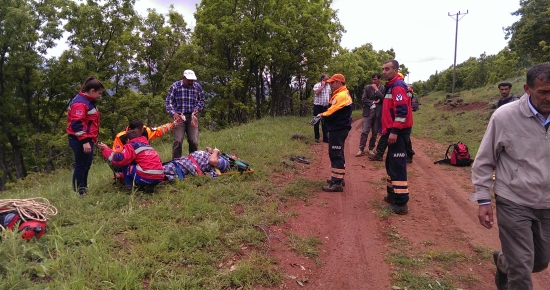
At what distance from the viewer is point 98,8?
61.6 ft

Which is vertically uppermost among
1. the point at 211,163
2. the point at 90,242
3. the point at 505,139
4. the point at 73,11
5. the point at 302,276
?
the point at 73,11

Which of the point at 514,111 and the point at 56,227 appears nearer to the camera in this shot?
the point at 514,111

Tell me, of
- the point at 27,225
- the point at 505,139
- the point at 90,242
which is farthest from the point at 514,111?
the point at 27,225

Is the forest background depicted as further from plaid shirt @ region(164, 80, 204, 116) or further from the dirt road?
the dirt road

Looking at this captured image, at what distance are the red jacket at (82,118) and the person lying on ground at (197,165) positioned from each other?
1.26 metres

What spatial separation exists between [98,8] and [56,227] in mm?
19056

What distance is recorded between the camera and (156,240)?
353 centimetres

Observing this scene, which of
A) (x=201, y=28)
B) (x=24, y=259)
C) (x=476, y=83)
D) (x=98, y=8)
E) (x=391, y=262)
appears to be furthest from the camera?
(x=476, y=83)

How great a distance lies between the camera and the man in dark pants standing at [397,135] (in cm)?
483

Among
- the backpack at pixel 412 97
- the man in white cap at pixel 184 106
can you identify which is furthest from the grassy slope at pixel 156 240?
the backpack at pixel 412 97

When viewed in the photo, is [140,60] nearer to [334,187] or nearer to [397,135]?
[334,187]

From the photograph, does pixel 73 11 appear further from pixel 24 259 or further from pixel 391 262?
pixel 391 262

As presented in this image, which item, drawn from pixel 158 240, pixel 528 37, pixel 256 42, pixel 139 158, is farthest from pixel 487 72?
pixel 158 240

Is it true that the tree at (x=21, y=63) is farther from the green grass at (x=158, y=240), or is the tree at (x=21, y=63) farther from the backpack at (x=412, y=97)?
the backpack at (x=412, y=97)
